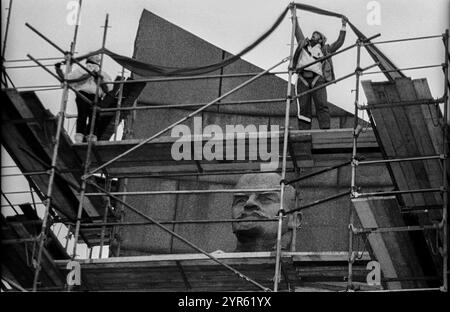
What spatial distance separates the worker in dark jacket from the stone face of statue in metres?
0.93

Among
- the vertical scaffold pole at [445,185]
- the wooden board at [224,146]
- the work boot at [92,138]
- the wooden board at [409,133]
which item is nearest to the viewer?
the vertical scaffold pole at [445,185]

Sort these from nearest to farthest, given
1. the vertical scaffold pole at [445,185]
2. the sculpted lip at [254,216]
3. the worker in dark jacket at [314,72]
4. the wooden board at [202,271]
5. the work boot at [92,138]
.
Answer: the vertical scaffold pole at [445,185] → the wooden board at [202,271] → the sculpted lip at [254,216] → the work boot at [92,138] → the worker in dark jacket at [314,72]

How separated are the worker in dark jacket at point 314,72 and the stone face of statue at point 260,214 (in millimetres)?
929

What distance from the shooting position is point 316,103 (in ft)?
63.5

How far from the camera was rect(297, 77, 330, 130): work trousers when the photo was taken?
19109mm

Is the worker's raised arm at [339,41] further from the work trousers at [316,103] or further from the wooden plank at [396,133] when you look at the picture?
the wooden plank at [396,133]

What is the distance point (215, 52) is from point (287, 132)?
19.1 feet

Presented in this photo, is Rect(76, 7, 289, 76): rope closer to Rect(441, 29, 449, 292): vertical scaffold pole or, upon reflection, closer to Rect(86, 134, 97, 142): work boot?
Rect(86, 134, 97, 142): work boot

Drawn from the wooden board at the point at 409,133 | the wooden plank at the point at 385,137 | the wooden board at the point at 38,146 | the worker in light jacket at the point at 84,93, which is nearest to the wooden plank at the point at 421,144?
the wooden board at the point at 409,133

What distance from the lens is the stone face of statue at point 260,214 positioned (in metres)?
18.5

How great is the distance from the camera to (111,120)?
20281 mm

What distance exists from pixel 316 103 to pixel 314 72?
47 centimetres

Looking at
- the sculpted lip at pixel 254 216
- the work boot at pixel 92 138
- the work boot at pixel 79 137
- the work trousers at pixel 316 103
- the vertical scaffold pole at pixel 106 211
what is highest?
the work trousers at pixel 316 103
